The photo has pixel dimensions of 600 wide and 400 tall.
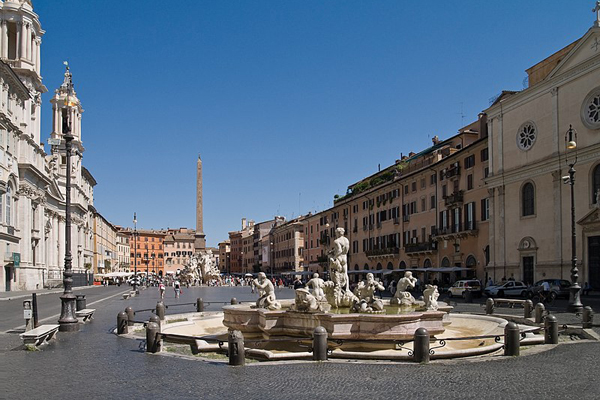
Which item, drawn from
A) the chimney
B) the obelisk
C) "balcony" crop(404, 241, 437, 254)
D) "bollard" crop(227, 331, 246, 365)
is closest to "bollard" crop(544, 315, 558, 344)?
"bollard" crop(227, 331, 246, 365)

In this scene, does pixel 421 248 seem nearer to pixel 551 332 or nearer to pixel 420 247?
pixel 420 247

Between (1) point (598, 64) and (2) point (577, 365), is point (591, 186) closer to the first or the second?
(1) point (598, 64)

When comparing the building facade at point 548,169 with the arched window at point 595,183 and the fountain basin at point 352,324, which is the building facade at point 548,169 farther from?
the fountain basin at point 352,324

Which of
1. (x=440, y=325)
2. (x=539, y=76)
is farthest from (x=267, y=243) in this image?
(x=440, y=325)

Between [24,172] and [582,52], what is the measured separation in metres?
41.5

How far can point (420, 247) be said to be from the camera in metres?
49.2

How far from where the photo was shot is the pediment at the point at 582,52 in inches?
1254

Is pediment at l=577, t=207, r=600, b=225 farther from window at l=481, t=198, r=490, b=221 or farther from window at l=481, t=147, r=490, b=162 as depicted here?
window at l=481, t=147, r=490, b=162

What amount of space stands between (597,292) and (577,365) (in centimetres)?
2293

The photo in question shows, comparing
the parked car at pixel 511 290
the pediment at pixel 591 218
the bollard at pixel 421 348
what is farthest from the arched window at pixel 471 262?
the bollard at pixel 421 348

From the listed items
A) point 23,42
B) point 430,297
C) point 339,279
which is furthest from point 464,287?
point 23,42

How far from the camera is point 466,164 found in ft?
144

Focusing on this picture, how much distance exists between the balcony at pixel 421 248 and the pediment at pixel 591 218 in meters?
16.2

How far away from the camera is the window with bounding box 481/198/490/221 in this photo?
40875 millimetres
